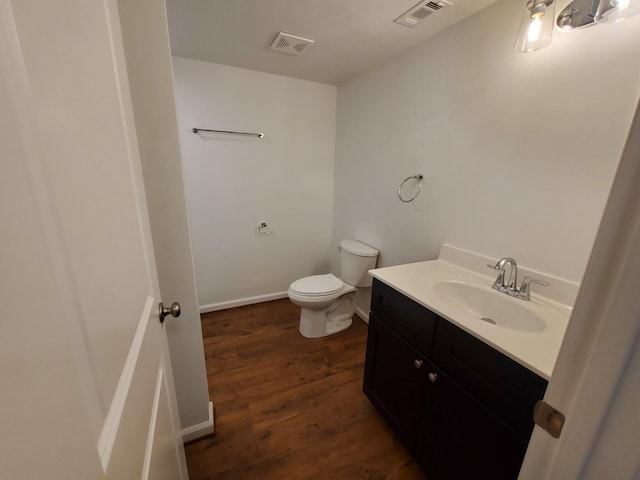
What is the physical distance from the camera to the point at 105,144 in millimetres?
437

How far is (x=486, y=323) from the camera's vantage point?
0.98m

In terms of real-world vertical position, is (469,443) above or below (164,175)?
below

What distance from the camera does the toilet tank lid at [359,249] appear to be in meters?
2.19

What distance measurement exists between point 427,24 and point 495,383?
1.81 metres

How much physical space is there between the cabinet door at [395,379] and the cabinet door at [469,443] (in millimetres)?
113

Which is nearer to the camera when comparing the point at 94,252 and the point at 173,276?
the point at 94,252

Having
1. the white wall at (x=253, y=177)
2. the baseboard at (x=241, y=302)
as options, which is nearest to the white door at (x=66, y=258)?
the white wall at (x=253, y=177)

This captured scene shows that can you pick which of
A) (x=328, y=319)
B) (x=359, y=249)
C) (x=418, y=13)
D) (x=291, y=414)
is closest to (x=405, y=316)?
(x=291, y=414)

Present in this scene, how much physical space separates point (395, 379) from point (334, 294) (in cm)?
88

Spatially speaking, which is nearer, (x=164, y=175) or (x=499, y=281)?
(x=164, y=175)

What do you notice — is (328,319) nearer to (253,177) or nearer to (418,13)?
(253,177)

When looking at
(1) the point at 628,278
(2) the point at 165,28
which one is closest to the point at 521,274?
(1) the point at 628,278

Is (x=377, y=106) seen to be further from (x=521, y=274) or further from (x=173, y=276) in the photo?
(x=173, y=276)

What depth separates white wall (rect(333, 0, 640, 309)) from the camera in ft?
3.29
